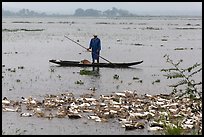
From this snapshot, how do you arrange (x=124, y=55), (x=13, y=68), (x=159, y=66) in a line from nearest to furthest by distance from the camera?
(x=13, y=68), (x=159, y=66), (x=124, y=55)

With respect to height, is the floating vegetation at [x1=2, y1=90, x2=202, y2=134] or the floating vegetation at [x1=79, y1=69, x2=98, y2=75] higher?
the floating vegetation at [x1=79, y1=69, x2=98, y2=75]

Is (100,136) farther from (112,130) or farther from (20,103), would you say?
(20,103)

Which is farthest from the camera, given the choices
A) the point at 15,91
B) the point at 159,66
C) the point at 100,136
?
the point at 159,66

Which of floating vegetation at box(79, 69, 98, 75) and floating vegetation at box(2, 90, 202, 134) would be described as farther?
floating vegetation at box(79, 69, 98, 75)

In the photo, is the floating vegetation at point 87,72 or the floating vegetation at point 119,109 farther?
the floating vegetation at point 87,72

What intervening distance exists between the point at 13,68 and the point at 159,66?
9402mm

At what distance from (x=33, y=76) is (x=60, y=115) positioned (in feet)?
33.6

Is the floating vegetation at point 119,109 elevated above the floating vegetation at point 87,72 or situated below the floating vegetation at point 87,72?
below

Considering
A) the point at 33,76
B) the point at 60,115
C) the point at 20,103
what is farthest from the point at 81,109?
the point at 33,76

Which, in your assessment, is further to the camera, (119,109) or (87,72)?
(87,72)

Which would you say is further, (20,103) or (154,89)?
(154,89)

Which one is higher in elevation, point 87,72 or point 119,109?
point 87,72

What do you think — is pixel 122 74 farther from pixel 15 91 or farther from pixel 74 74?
pixel 15 91

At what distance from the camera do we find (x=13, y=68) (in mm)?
28422
